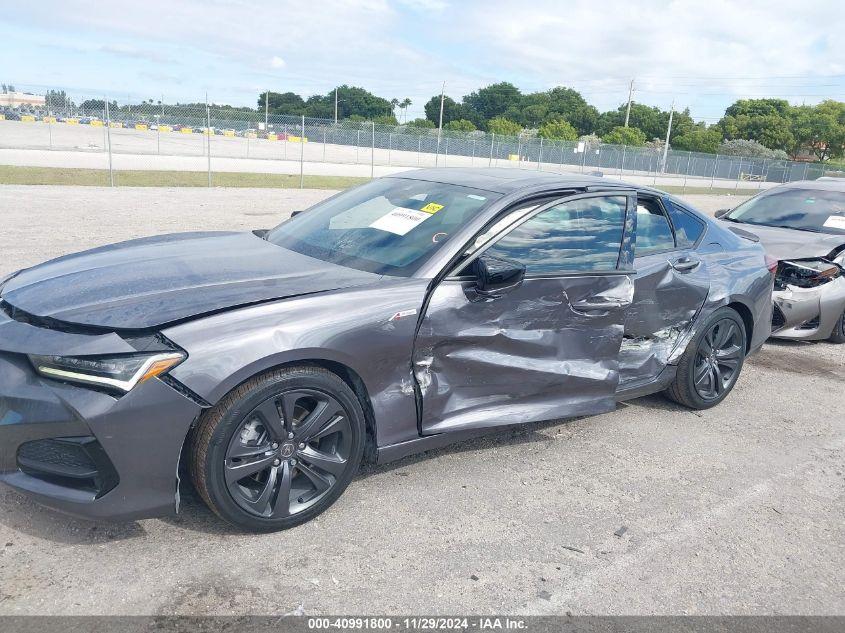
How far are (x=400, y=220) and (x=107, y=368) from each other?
1.80m

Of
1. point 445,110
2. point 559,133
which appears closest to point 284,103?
point 445,110

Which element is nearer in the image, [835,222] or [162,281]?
[162,281]

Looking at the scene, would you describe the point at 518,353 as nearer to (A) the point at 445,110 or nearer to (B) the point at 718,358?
(B) the point at 718,358

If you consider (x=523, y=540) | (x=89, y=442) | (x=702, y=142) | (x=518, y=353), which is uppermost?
(x=702, y=142)

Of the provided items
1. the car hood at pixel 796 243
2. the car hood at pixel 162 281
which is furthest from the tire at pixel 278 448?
the car hood at pixel 796 243

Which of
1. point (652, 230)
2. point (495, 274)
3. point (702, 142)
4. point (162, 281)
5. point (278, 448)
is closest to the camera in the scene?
point (278, 448)

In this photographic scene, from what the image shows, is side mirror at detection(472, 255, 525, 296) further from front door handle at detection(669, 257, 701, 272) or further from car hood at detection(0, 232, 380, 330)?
front door handle at detection(669, 257, 701, 272)

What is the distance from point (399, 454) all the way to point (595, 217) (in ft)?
6.10

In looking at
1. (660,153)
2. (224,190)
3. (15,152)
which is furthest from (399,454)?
(660,153)

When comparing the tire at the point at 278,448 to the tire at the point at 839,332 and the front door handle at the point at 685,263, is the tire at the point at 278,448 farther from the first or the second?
the tire at the point at 839,332

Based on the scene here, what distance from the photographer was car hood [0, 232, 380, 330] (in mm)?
2859

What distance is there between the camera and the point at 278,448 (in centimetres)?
301

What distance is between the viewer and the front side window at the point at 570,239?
372cm

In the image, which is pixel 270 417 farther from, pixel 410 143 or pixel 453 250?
pixel 410 143
